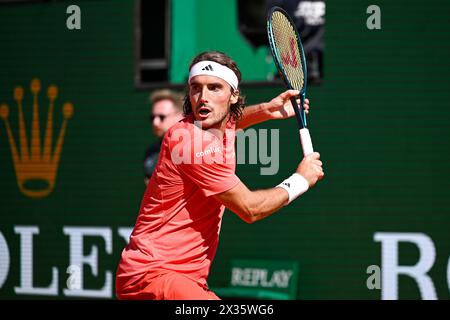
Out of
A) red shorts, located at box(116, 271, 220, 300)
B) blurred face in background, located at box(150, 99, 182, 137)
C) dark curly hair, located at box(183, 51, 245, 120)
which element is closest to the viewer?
red shorts, located at box(116, 271, 220, 300)

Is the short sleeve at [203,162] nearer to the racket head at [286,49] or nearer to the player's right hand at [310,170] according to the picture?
the player's right hand at [310,170]

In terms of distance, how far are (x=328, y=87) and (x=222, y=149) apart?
355 cm

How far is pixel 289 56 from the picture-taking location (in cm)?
434

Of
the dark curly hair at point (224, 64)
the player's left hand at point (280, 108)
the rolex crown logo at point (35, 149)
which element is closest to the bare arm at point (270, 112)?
the player's left hand at point (280, 108)

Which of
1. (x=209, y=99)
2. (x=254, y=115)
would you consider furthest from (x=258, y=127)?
(x=209, y=99)

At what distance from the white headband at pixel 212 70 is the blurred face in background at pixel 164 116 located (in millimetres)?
2893

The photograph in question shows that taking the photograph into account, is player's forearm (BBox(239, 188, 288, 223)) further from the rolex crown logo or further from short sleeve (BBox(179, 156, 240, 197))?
the rolex crown logo

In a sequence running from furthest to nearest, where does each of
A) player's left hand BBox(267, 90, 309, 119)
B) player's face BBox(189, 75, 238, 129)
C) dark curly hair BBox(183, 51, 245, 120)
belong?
player's left hand BBox(267, 90, 309, 119)
dark curly hair BBox(183, 51, 245, 120)
player's face BBox(189, 75, 238, 129)

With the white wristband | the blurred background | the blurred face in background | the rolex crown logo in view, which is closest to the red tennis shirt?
the white wristband

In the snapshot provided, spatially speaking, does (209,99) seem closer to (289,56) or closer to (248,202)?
(248,202)

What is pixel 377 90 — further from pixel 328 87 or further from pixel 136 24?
pixel 136 24

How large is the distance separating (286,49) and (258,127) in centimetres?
299

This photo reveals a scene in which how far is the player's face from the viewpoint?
3.77 metres

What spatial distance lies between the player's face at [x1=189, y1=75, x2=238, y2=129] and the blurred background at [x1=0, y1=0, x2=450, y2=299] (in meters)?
3.32
